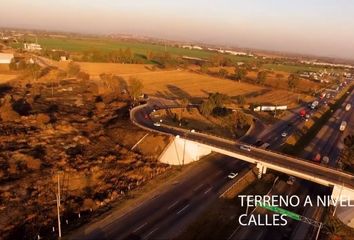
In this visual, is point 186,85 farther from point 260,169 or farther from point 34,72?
point 260,169

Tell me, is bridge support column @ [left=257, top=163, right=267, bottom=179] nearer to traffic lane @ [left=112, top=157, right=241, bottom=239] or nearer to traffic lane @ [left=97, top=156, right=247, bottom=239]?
traffic lane @ [left=97, top=156, right=247, bottom=239]

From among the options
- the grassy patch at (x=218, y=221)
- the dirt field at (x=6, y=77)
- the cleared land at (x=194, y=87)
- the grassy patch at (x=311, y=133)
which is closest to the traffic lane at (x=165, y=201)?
the grassy patch at (x=218, y=221)

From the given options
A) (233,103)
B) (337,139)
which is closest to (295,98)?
(233,103)

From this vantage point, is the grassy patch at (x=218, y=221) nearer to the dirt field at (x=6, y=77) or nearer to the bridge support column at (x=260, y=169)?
the bridge support column at (x=260, y=169)

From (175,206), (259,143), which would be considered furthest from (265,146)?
(175,206)

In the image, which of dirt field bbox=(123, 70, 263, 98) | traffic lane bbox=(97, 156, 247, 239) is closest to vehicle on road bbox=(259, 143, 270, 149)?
traffic lane bbox=(97, 156, 247, 239)

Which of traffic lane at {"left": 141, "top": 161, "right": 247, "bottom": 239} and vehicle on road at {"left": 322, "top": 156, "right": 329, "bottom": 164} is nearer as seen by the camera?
traffic lane at {"left": 141, "top": 161, "right": 247, "bottom": 239}

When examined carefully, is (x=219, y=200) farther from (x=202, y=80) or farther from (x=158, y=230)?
(x=202, y=80)
